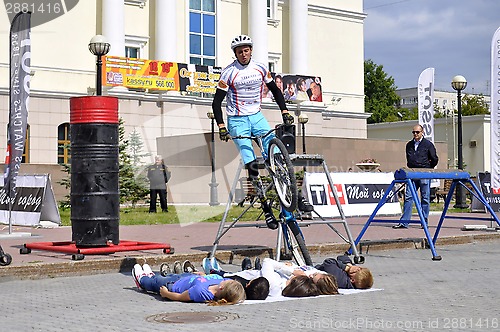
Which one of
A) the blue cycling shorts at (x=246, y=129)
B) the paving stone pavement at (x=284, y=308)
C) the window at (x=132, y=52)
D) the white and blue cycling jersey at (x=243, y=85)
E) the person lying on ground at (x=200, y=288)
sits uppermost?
the window at (x=132, y=52)

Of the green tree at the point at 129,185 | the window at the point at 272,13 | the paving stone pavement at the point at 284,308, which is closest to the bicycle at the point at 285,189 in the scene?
the paving stone pavement at the point at 284,308

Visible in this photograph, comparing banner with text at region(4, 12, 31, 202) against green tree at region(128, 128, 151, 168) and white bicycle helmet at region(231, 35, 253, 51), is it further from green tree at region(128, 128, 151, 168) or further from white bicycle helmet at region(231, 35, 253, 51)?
green tree at region(128, 128, 151, 168)

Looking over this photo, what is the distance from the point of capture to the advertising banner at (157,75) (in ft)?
129

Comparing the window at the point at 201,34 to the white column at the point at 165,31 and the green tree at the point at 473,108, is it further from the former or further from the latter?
the green tree at the point at 473,108

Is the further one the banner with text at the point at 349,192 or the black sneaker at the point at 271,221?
the banner with text at the point at 349,192

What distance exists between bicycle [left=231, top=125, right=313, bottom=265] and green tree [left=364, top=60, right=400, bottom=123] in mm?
90189

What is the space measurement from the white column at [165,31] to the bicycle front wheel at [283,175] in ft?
114

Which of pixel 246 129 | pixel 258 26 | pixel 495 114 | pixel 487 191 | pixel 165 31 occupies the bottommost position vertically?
pixel 487 191

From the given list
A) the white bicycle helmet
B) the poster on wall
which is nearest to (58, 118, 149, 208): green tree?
the poster on wall

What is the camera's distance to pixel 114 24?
4122 cm

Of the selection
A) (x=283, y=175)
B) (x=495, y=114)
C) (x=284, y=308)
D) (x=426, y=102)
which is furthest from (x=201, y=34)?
(x=284, y=308)

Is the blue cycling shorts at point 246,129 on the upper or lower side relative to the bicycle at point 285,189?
upper

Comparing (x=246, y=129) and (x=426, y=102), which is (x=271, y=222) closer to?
(x=246, y=129)

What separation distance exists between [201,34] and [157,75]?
615 centimetres
